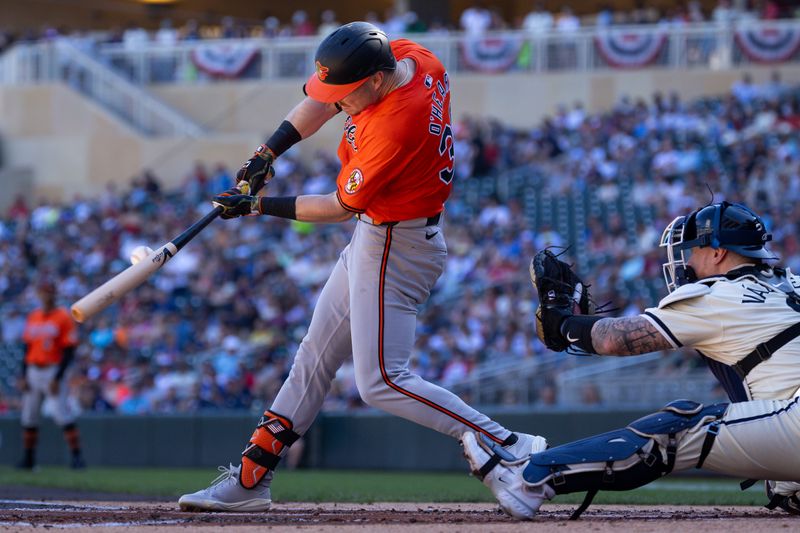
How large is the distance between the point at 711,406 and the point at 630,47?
17956 mm

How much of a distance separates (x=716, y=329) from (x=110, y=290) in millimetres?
2527

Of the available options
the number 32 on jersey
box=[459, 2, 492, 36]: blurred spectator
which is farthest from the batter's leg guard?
box=[459, 2, 492, 36]: blurred spectator

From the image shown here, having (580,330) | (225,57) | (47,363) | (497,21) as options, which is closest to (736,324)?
(580,330)

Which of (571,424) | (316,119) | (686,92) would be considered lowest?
(571,424)

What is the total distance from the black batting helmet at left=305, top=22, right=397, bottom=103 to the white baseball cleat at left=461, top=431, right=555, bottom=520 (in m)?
1.53

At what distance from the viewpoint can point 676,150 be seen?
17.1 m

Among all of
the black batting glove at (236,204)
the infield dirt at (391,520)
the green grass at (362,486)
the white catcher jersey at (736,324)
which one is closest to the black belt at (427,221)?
the black batting glove at (236,204)

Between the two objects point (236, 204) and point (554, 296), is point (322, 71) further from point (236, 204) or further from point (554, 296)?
point (554, 296)

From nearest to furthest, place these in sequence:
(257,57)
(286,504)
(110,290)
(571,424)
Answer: (110,290), (286,504), (571,424), (257,57)

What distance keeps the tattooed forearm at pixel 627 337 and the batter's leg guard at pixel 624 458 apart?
0.28 meters

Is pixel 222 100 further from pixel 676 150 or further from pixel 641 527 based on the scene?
pixel 641 527

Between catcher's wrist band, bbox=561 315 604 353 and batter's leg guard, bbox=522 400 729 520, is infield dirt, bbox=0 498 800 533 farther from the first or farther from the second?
catcher's wrist band, bbox=561 315 604 353

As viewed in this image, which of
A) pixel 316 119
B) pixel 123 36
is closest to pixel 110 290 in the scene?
pixel 316 119

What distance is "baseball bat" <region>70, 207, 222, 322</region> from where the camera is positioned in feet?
17.3
